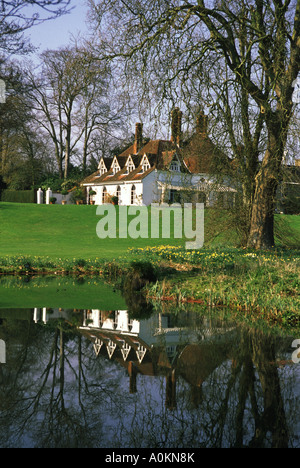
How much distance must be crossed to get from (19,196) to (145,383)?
48.3m

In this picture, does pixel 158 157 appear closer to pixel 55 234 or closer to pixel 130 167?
pixel 130 167

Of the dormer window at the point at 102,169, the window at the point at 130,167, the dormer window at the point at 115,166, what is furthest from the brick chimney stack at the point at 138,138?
the dormer window at the point at 102,169

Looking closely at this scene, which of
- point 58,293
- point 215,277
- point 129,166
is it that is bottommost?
point 58,293

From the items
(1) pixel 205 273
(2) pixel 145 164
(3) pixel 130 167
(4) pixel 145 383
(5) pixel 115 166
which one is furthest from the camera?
(5) pixel 115 166

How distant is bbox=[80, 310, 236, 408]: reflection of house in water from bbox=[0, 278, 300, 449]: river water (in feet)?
0.06

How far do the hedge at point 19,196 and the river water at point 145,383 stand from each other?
138ft

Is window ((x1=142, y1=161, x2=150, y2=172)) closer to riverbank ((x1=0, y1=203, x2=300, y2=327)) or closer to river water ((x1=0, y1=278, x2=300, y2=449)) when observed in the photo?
riverbank ((x1=0, y1=203, x2=300, y2=327))

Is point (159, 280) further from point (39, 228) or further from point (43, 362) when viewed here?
point (39, 228)

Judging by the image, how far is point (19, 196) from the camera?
5269 centimetres

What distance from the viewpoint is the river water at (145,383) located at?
5.09m

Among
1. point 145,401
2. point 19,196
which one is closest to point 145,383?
point 145,401

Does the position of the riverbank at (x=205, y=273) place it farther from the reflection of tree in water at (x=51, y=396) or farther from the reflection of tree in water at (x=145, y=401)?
the reflection of tree in water at (x=51, y=396)

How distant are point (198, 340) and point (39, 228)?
28.1 meters

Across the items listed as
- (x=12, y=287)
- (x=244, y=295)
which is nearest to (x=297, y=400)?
(x=244, y=295)
